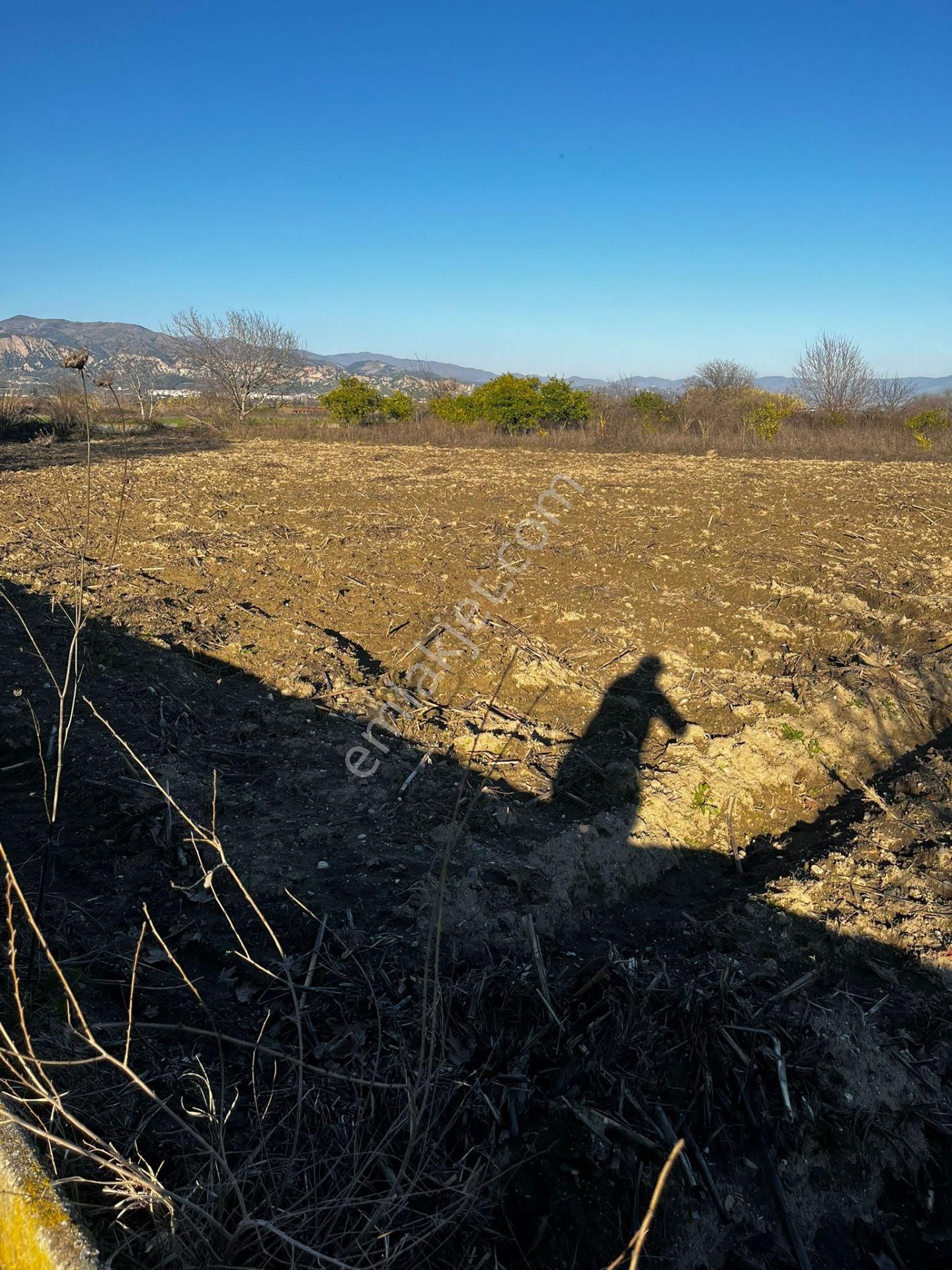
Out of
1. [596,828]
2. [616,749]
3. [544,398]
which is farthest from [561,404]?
→ [596,828]

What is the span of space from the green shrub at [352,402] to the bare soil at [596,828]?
2069 centimetres

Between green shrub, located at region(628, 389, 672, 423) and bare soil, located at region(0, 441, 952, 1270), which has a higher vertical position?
green shrub, located at region(628, 389, 672, 423)

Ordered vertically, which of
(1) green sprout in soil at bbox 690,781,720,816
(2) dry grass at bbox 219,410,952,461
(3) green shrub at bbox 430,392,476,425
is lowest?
(1) green sprout in soil at bbox 690,781,720,816

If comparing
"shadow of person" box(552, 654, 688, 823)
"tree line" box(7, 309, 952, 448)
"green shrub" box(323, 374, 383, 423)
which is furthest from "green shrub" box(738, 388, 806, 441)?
"shadow of person" box(552, 654, 688, 823)

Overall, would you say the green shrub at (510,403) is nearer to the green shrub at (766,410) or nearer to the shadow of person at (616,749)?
the green shrub at (766,410)

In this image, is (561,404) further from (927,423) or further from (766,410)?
(927,423)

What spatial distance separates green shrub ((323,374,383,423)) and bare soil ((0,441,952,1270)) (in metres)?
20.7

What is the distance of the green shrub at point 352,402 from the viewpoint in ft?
93.7

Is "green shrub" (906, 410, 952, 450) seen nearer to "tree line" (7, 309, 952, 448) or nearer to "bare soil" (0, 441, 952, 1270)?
"tree line" (7, 309, 952, 448)

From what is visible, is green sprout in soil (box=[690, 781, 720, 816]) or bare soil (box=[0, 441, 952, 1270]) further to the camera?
green sprout in soil (box=[690, 781, 720, 816])

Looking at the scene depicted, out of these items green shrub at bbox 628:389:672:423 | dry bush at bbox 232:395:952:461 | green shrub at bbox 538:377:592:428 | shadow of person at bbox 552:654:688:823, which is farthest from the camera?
green shrub at bbox 628:389:672:423

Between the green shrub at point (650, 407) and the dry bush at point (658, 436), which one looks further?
the green shrub at point (650, 407)

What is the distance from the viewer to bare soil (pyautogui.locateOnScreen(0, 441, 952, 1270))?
217 cm

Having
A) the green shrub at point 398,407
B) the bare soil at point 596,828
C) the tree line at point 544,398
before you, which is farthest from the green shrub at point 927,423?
the bare soil at point 596,828
